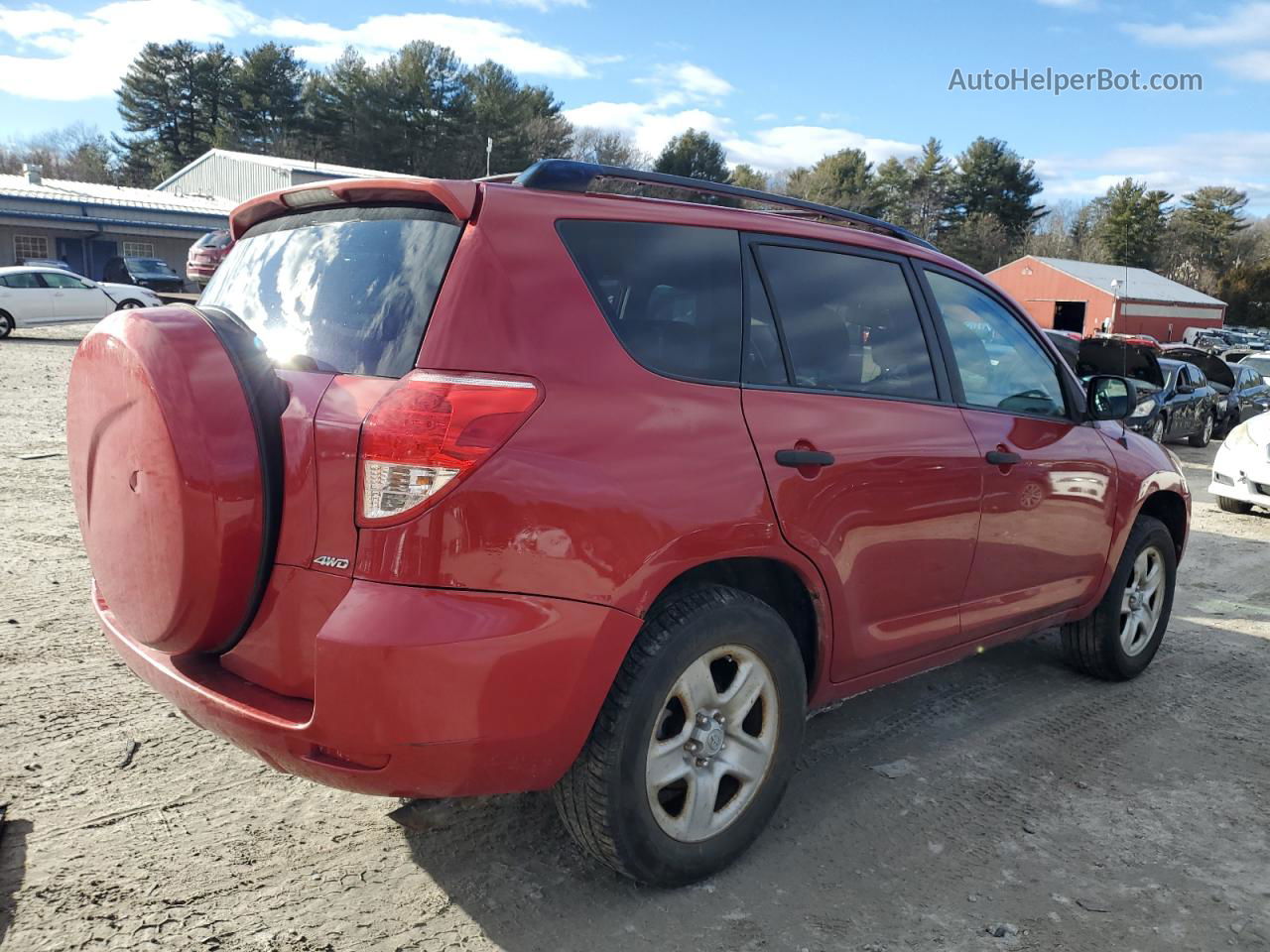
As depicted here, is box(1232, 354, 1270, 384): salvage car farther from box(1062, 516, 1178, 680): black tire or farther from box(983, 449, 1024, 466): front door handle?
box(983, 449, 1024, 466): front door handle

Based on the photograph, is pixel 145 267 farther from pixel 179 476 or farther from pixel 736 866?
pixel 736 866

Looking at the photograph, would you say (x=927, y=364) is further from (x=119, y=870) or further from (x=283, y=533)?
(x=119, y=870)

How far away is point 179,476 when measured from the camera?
7.68 feet

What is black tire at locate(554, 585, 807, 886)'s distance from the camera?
101 inches

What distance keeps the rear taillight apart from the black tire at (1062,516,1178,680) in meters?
3.44

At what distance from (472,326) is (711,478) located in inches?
29.8

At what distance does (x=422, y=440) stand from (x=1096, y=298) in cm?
6346

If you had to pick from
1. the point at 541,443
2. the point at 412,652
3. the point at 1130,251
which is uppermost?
the point at 1130,251

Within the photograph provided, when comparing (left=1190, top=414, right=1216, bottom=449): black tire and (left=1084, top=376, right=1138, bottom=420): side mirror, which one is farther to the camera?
(left=1190, top=414, right=1216, bottom=449): black tire

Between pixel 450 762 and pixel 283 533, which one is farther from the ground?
pixel 283 533

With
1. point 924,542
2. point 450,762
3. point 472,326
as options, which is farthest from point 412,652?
point 924,542

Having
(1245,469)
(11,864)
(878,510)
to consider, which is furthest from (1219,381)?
(11,864)

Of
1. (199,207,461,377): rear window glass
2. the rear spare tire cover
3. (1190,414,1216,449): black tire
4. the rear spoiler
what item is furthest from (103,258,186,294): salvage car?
the rear spare tire cover

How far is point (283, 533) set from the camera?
241 cm
